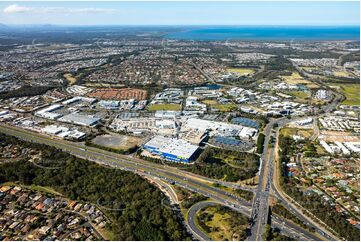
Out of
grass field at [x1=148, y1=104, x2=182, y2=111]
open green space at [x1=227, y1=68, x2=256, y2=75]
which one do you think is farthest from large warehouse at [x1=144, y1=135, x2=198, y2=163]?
open green space at [x1=227, y1=68, x2=256, y2=75]

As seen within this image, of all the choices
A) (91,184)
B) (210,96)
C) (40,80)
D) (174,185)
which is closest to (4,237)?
(91,184)

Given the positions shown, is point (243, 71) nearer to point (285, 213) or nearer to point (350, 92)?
point (350, 92)

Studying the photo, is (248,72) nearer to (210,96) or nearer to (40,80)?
(210,96)

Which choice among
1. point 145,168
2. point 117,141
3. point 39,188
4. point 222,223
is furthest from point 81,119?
point 222,223

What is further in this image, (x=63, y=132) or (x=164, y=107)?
(x=164, y=107)

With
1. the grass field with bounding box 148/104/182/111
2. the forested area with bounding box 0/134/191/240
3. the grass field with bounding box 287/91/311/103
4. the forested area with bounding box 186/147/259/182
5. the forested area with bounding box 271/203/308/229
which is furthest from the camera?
the grass field with bounding box 287/91/311/103

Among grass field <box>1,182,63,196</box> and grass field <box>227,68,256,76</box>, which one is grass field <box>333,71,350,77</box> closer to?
grass field <box>227,68,256,76</box>
